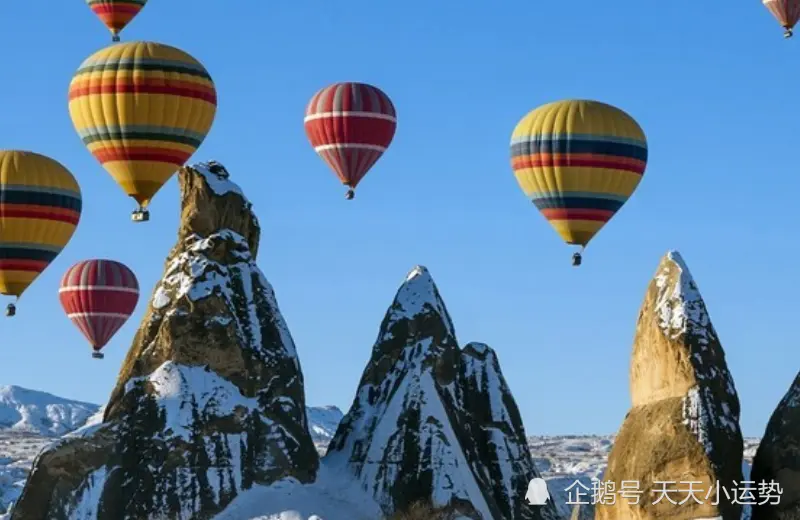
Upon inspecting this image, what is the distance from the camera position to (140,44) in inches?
2638

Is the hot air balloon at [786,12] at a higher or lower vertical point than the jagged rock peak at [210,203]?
higher

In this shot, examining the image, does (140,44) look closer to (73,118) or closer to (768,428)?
(73,118)

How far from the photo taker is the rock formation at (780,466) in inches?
1374

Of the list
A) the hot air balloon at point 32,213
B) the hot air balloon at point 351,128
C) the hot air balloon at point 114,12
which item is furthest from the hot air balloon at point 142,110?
the hot air balloon at point 114,12

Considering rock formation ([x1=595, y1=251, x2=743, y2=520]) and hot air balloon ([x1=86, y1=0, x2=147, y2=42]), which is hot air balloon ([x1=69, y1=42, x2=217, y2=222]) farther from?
rock formation ([x1=595, y1=251, x2=743, y2=520])

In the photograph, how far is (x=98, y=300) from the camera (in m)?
83.2

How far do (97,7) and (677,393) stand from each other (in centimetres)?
4608

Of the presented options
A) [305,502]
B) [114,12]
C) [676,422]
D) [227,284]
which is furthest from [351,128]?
[676,422]

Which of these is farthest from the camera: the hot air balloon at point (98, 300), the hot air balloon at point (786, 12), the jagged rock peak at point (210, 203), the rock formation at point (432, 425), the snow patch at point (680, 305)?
the hot air balloon at point (98, 300)

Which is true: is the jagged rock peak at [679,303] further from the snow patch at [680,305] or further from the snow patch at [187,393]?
the snow patch at [187,393]

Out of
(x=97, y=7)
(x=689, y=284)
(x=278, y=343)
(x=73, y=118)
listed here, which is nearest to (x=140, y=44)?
(x=73, y=118)

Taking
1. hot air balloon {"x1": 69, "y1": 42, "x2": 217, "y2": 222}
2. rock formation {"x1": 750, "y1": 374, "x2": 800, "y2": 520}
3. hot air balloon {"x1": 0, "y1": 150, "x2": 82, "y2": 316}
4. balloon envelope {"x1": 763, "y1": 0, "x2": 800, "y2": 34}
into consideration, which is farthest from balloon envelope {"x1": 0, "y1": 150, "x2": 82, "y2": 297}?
rock formation {"x1": 750, "y1": 374, "x2": 800, "y2": 520}

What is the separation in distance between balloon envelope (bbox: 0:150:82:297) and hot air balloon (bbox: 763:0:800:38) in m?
29.9

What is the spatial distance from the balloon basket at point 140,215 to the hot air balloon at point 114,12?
10538 mm
